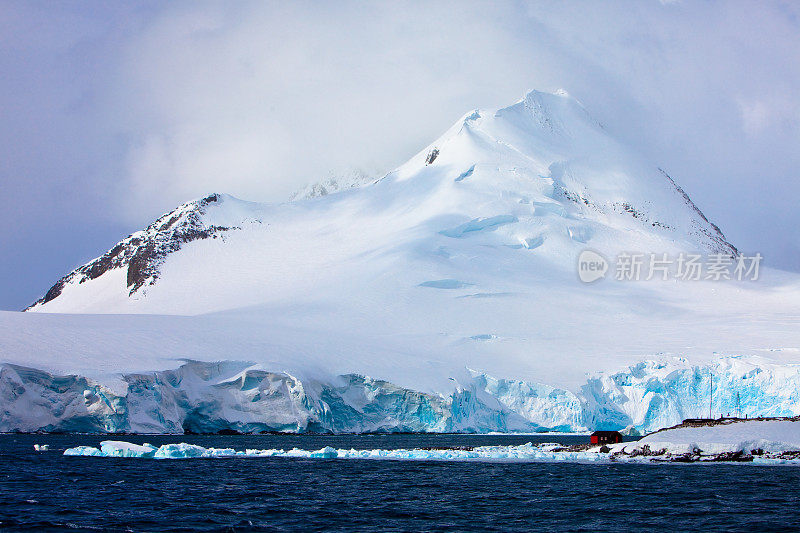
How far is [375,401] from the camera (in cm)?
6631

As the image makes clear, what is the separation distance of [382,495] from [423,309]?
57.8 metres

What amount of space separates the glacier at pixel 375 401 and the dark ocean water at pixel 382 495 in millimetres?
12569

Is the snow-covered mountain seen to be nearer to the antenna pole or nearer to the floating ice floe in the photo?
the antenna pole

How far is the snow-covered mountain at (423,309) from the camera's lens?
6172cm

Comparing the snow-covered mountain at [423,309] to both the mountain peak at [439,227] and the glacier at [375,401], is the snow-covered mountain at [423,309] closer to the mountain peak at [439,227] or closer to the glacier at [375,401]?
the glacier at [375,401]

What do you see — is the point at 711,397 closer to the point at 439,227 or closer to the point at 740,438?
the point at 740,438

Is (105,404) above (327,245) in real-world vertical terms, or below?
below

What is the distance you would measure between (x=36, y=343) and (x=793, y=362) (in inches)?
2259

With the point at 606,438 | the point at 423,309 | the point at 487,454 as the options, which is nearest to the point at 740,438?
the point at 606,438

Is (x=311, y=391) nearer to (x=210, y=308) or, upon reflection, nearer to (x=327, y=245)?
(x=210, y=308)

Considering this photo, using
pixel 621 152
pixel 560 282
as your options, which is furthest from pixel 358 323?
pixel 621 152

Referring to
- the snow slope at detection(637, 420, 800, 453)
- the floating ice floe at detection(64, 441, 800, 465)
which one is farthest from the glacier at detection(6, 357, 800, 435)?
the snow slope at detection(637, 420, 800, 453)

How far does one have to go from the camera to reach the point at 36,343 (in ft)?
193

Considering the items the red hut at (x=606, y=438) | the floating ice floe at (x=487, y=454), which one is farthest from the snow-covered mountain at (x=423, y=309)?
the red hut at (x=606, y=438)
